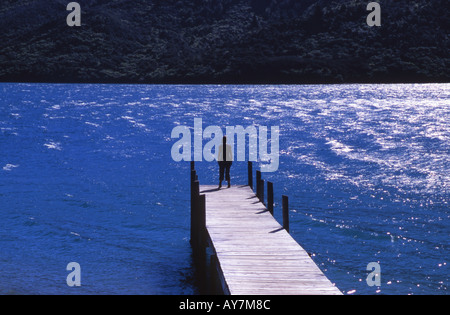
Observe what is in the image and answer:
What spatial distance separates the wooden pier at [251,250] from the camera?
12.7 metres

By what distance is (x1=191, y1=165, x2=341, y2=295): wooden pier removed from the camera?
1273 cm

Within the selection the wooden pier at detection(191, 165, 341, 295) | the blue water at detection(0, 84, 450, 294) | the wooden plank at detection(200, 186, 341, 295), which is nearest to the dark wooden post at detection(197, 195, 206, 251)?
the wooden pier at detection(191, 165, 341, 295)

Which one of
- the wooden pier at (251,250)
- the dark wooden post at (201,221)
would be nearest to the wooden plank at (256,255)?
the wooden pier at (251,250)

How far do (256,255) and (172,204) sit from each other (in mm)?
18550

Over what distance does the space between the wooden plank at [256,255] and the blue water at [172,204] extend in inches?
102

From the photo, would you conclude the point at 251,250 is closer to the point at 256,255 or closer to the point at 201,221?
the point at 256,255

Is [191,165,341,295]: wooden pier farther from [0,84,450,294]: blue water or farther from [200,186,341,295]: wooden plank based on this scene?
[0,84,450,294]: blue water

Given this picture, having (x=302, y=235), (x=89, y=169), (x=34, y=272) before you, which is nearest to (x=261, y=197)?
(x=302, y=235)

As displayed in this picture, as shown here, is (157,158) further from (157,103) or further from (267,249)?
(157,103)

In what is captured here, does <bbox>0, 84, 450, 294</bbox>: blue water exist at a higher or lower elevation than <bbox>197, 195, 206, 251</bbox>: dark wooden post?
lower

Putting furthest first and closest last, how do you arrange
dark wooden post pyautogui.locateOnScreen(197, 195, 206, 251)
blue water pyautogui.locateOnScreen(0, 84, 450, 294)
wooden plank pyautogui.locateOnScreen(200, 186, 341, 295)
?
blue water pyautogui.locateOnScreen(0, 84, 450, 294), dark wooden post pyautogui.locateOnScreen(197, 195, 206, 251), wooden plank pyautogui.locateOnScreen(200, 186, 341, 295)

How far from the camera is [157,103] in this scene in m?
125

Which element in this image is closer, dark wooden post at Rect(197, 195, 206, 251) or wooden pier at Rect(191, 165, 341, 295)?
wooden pier at Rect(191, 165, 341, 295)
